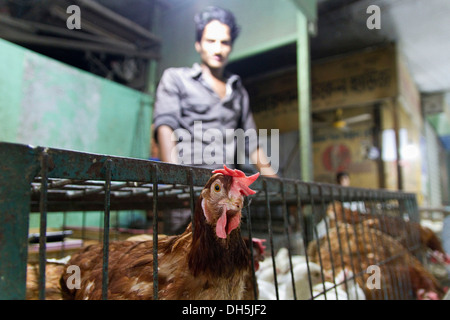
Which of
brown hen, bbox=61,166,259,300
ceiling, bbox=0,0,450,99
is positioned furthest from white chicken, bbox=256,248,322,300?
ceiling, bbox=0,0,450,99

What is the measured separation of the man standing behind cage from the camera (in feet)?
4.64

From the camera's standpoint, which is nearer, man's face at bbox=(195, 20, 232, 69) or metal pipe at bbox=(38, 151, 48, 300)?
metal pipe at bbox=(38, 151, 48, 300)

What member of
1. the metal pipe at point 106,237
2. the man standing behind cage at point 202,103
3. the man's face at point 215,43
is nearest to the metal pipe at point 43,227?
the metal pipe at point 106,237

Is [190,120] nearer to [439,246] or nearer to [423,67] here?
[439,246]

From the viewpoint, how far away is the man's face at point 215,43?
1454 mm

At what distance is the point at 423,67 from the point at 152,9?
5.27 metres

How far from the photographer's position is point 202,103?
1.52 metres

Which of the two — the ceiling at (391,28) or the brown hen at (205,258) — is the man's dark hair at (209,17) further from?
the ceiling at (391,28)

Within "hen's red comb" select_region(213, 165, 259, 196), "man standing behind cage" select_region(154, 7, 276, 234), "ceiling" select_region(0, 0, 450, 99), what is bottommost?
"hen's red comb" select_region(213, 165, 259, 196)

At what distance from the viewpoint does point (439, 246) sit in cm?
293

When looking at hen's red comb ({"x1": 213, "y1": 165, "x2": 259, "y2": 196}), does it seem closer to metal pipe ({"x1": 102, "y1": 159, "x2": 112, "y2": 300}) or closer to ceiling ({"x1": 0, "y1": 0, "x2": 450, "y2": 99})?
metal pipe ({"x1": 102, "y1": 159, "x2": 112, "y2": 300})

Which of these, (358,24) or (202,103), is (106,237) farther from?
(358,24)

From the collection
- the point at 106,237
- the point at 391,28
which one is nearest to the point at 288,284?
the point at 106,237

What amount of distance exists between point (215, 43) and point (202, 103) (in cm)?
31
